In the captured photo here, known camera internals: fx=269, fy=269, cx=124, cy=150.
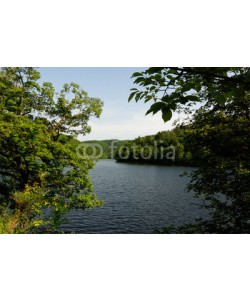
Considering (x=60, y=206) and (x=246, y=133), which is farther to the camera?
(x=60, y=206)

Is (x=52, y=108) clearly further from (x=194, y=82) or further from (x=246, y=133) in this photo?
(x=194, y=82)

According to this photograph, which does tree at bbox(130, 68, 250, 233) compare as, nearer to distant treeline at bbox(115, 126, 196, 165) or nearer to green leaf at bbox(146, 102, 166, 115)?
green leaf at bbox(146, 102, 166, 115)

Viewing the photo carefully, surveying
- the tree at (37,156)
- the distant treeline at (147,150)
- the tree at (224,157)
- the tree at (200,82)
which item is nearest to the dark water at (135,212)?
the tree at (37,156)

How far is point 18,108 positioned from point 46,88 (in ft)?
8.56

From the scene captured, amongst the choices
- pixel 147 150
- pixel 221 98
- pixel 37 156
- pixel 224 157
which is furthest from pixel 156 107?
pixel 147 150

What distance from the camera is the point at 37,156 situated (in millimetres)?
15930

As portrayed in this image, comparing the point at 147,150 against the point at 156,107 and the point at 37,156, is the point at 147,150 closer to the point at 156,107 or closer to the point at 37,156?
the point at 37,156

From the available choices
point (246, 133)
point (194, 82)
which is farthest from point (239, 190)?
point (194, 82)

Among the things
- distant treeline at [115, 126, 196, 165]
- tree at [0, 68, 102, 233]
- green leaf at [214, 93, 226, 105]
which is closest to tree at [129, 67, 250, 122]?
green leaf at [214, 93, 226, 105]

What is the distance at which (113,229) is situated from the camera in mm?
25312

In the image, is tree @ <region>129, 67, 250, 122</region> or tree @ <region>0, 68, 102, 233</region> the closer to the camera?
tree @ <region>129, 67, 250, 122</region>

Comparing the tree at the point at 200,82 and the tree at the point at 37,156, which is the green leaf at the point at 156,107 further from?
the tree at the point at 37,156

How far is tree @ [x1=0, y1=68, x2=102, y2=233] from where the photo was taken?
15.5 metres

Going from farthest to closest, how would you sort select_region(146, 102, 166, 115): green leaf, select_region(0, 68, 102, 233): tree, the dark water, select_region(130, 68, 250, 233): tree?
the dark water < select_region(0, 68, 102, 233): tree < select_region(130, 68, 250, 233): tree < select_region(146, 102, 166, 115): green leaf
